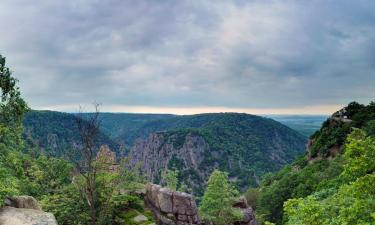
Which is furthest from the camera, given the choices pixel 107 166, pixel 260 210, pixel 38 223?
pixel 260 210

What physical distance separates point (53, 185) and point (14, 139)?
2203 cm

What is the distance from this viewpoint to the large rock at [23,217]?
68.5 ft

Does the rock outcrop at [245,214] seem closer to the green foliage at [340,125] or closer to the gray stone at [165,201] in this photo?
the gray stone at [165,201]

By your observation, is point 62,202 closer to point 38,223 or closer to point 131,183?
point 131,183

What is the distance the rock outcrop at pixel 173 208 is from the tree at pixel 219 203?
170 inches

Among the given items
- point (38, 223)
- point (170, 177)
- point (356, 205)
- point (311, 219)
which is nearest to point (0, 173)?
point (38, 223)

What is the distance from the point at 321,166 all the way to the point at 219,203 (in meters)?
48.5

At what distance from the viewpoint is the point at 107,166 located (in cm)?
4772

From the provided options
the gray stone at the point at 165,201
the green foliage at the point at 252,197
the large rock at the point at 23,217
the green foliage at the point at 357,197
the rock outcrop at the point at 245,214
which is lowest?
the green foliage at the point at 252,197

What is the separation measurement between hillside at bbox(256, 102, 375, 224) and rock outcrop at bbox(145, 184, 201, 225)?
2438 cm

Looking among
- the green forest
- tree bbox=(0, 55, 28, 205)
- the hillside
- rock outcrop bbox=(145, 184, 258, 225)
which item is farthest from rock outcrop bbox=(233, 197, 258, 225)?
tree bbox=(0, 55, 28, 205)

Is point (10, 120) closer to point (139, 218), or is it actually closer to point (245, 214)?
point (139, 218)

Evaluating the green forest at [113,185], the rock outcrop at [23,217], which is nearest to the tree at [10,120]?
the green forest at [113,185]

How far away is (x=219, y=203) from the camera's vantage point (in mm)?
52344
